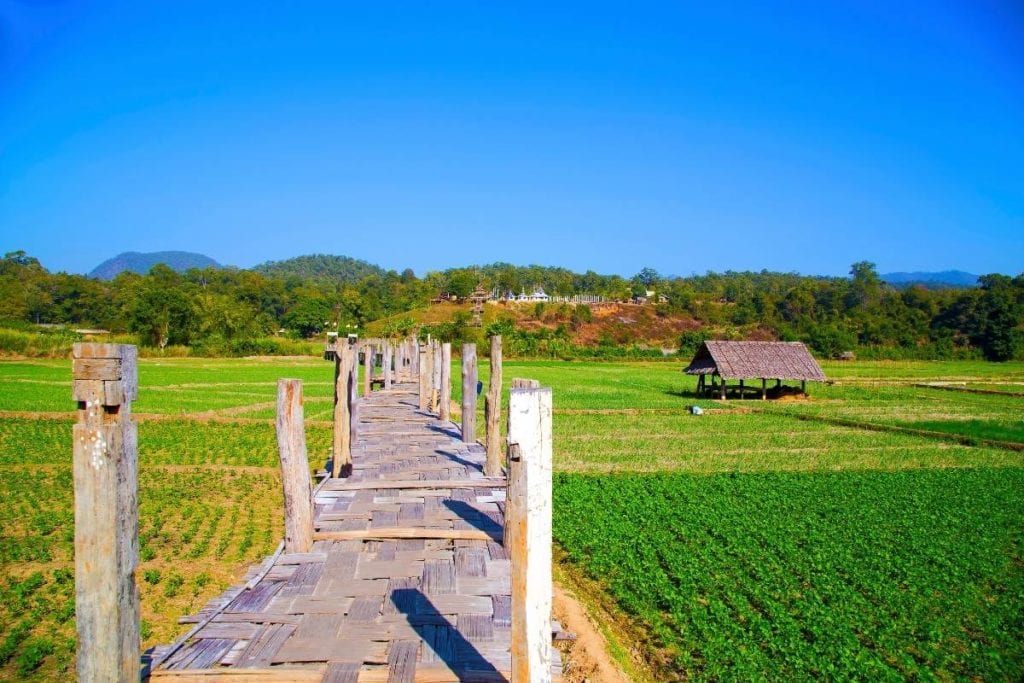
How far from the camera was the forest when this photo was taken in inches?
2584

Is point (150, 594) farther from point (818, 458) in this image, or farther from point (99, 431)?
point (818, 458)

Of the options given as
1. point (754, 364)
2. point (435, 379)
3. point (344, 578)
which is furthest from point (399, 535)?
point (754, 364)

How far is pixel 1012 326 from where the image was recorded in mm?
68875

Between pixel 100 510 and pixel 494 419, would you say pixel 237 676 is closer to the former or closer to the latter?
pixel 100 510

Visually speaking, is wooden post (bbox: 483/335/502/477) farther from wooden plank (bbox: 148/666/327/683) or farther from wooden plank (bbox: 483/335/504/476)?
wooden plank (bbox: 148/666/327/683)

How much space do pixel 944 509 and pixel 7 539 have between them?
539 inches

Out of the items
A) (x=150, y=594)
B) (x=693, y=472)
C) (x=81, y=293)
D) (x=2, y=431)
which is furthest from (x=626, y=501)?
(x=81, y=293)

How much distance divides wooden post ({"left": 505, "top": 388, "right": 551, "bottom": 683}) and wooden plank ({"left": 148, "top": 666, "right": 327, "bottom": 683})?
1.33 metres

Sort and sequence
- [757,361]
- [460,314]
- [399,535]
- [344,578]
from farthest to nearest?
1. [460,314]
2. [757,361]
3. [399,535]
4. [344,578]

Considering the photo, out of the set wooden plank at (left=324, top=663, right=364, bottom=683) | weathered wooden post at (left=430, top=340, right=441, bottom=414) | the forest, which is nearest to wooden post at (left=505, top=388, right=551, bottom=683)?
wooden plank at (left=324, top=663, right=364, bottom=683)

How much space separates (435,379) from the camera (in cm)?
1759

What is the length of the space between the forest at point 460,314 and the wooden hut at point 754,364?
3238 cm

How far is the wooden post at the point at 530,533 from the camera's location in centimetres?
427

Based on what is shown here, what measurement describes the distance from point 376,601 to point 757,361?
30.0m
